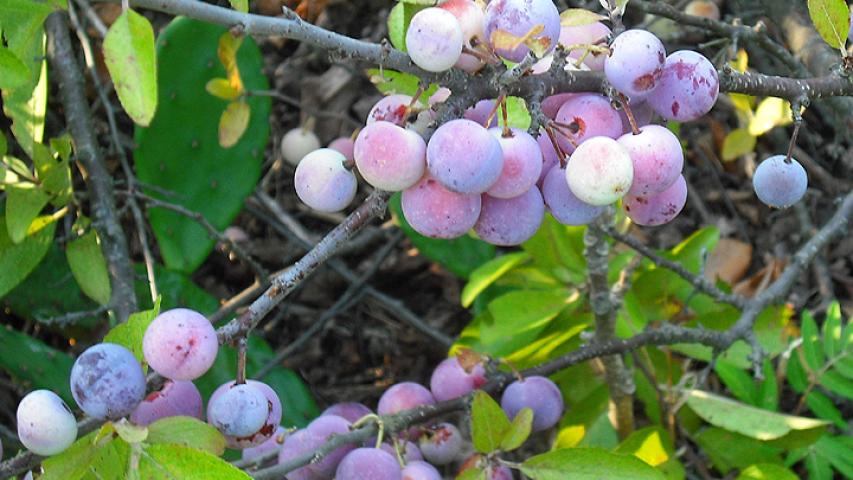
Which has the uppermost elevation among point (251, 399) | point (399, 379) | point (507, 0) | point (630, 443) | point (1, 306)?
point (507, 0)

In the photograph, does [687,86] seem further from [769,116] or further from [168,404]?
[769,116]

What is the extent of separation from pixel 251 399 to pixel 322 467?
290mm

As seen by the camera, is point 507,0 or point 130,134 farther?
point 130,134

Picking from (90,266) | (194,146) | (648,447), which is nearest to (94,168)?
(90,266)

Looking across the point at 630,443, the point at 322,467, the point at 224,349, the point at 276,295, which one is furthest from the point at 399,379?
the point at 276,295

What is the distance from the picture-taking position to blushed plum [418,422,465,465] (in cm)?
122

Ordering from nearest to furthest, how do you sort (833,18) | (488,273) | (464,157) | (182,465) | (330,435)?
(464,157) → (182,465) → (833,18) → (330,435) → (488,273)

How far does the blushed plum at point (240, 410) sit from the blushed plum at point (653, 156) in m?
0.37

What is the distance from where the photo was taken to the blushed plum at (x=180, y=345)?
29.7 inches

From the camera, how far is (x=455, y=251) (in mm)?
1743

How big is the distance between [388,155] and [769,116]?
1.07 m

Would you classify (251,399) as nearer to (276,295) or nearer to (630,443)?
(276,295)

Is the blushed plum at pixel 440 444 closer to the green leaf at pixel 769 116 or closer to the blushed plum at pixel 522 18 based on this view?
the blushed plum at pixel 522 18

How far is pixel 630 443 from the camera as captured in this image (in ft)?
4.48
